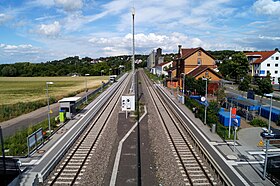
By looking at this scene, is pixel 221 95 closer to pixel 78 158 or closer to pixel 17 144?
pixel 78 158

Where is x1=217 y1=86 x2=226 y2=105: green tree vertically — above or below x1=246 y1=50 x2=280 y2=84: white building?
below

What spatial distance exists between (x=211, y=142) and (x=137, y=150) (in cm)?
570

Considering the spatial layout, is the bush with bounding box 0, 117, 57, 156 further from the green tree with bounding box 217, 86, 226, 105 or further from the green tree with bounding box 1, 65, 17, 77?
the green tree with bounding box 1, 65, 17, 77

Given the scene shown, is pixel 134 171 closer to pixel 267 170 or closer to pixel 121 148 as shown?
pixel 121 148

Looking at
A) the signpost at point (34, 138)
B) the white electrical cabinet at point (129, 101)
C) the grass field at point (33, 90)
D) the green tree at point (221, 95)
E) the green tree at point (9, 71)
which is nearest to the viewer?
the signpost at point (34, 138)

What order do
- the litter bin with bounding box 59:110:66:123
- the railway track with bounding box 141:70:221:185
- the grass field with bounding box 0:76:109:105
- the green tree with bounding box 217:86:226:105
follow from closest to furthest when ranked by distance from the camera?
the railway track with bounding box 141:70:221:185 → the litter bin with bounding box 59:110:66:123 → the green tree with bounding box 217:86:226:105 → the grass field with bounding box 0:76:109:105

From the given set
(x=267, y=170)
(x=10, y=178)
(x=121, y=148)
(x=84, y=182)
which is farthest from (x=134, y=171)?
(x=267, y=170)

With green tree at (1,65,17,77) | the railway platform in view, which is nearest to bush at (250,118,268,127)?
the railway platform

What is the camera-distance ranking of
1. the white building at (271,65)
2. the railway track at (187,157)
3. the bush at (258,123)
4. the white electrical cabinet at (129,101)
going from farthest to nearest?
the white building at (271,65) → the white electrical cabinet at (129,101) → the bush at (258,123) → the railway track at (187,157)

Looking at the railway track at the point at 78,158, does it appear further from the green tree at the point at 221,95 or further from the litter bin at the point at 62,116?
the green tree at the point at 221,95

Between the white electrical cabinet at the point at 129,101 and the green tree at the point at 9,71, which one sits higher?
the green tree at the point at 9,71

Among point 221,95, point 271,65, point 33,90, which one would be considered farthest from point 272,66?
point 33,90

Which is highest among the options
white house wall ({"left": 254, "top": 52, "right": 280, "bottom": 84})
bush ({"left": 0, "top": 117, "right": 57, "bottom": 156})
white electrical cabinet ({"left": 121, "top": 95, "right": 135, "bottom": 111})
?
white house wall ({"left": 254, "top": 52, "right": 280, "bottom": 84})

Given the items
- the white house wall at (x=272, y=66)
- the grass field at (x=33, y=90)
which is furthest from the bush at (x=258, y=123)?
the white house wall at (x=272, y=66)
